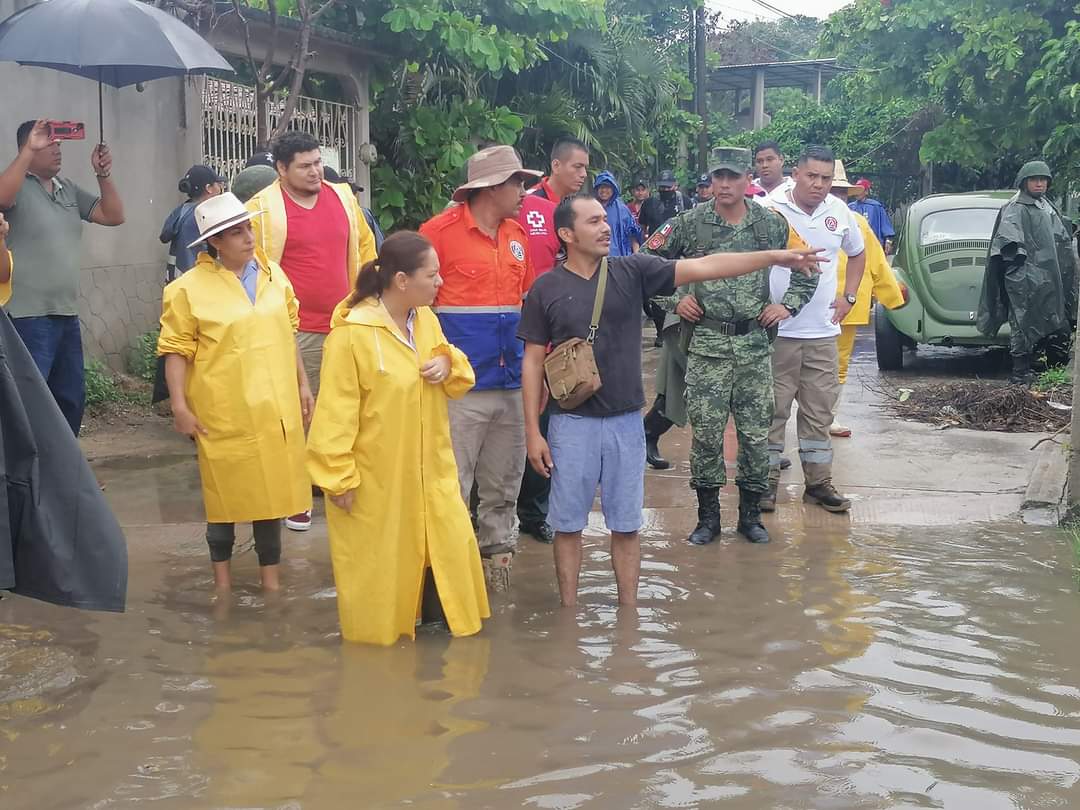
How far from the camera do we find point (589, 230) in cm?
538

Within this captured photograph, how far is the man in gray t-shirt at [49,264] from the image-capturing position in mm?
6582

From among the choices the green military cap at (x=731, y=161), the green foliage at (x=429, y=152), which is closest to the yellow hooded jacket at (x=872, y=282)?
the green military cap at (x=731, y=161)

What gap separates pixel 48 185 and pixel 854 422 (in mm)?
5878

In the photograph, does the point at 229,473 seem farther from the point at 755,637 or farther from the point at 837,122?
the point at 837,122

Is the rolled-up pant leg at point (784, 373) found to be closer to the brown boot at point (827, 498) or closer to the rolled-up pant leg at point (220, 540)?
the brown boot at point (827, 498)

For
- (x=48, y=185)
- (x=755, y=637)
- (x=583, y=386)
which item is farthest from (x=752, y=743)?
(x=48, y=185)

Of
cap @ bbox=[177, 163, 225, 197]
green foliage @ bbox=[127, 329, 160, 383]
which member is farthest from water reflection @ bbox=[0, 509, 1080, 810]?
green foliage @ bbox=[127, 329, 160, 383]

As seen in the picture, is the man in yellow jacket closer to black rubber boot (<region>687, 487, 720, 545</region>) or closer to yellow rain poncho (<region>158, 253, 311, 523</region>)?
yellow rain poncho (<region>158, 253, 311, 523</region>)

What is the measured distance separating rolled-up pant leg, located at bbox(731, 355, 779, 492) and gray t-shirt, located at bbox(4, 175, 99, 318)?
11.0ft

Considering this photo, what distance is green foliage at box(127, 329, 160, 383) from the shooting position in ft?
34.3

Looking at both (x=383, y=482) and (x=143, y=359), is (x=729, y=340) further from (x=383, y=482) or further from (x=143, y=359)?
(x=143, y=359)

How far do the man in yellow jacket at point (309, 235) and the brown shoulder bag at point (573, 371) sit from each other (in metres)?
1.58

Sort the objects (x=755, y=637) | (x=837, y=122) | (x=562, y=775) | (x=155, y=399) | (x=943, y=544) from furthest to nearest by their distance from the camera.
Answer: (x=837, y=122)
(x=155, y=399)
(x=943, y=544)
(x=755, y=637)
(x=562, y=775)

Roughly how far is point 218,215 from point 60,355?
5.66ft
